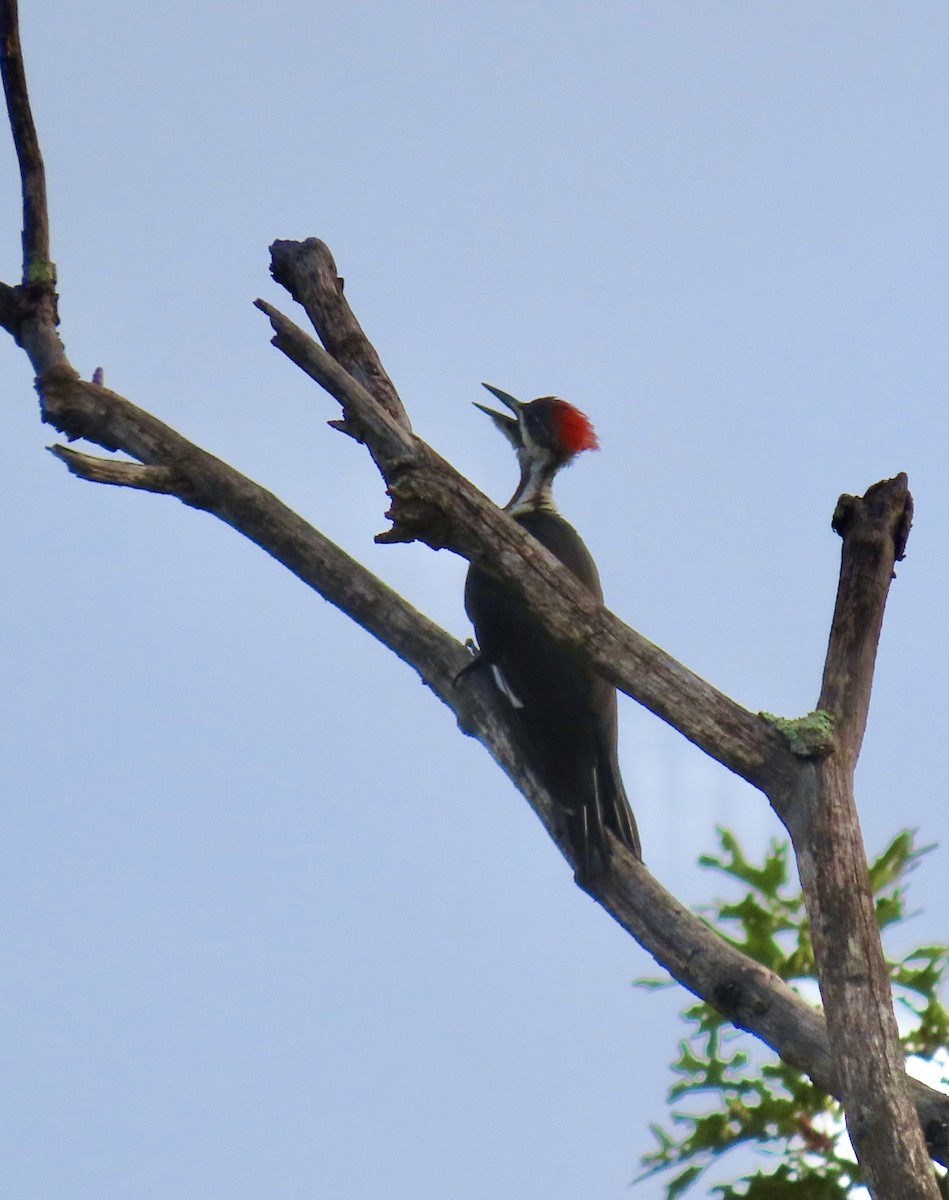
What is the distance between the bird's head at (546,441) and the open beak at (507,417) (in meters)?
0.02

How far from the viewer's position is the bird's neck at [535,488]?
5.77m

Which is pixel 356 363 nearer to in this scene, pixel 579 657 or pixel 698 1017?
pixel 579 657

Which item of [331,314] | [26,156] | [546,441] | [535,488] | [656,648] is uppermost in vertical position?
[546,441]

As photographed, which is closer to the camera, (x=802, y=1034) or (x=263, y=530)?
(x=802, y=1034)

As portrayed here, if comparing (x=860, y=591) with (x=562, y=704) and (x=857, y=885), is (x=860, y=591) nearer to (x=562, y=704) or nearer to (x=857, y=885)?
(x=857, y=885)

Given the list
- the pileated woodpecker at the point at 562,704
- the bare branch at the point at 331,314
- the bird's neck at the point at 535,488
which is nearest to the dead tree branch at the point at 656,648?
the pileated woodpecker at the point at 562,704

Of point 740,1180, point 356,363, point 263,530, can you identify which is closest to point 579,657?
point 263,530

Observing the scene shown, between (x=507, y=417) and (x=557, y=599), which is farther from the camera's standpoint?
(x=507, y=417)

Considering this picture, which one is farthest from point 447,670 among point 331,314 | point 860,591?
point 860,591

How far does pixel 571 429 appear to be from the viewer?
19.7 feet

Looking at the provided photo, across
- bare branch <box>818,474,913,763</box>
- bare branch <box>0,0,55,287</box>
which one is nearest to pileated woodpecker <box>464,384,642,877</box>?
bare branch <box>818,474,913,763</box>

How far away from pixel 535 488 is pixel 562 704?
1.62 m

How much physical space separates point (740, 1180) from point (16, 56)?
362 centimetres

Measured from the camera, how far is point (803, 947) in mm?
4098
